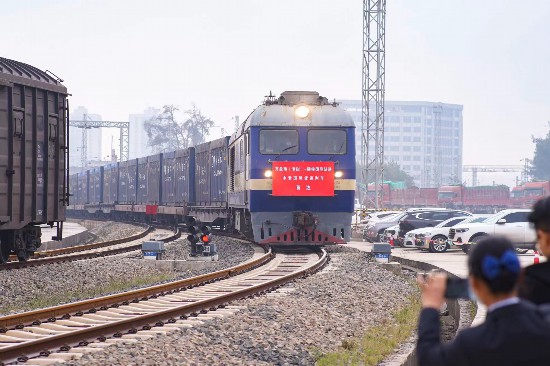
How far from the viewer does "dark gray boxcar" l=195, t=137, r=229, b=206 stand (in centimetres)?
3064

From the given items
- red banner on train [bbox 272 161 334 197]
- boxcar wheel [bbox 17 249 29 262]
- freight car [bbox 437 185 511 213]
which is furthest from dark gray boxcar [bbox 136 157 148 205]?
freight car [bbox 437 185 511 213]

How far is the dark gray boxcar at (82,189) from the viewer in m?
65.5

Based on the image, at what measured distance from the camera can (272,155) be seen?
23.3 m

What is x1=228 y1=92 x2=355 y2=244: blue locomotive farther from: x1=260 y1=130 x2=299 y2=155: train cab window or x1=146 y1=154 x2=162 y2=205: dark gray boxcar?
x1=146 y1=154 x2=162 y2=205: dark gray boxcar

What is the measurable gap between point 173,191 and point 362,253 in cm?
1657

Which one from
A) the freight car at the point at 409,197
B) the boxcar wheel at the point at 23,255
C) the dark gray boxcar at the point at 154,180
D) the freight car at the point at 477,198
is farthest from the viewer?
the freight car at the point at 409,197

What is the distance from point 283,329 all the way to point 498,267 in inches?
309

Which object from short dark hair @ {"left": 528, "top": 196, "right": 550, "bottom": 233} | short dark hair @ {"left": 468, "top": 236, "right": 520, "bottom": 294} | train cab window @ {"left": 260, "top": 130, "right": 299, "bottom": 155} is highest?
train cab window @ {"left": 260, "top": 130, "right": 299, "bottom": 155}

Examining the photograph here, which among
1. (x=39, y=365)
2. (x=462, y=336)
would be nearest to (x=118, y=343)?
(x=39, y=365)

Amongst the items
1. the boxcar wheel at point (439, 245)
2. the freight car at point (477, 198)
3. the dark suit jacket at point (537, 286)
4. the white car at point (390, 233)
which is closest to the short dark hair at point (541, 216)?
the dark suit jacket at point (537, 286)

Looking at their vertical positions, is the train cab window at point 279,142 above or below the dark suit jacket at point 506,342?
above

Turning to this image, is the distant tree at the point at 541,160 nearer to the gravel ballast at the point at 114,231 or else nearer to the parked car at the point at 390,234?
the gravel ballast at the point at 114,231

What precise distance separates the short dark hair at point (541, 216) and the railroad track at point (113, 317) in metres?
5.63

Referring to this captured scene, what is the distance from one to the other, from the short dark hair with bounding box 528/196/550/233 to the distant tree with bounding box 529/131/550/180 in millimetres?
150489
